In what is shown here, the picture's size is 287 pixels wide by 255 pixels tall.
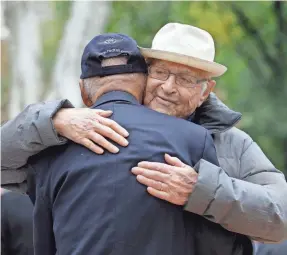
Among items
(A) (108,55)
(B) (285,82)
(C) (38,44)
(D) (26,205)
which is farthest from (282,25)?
(A) (108,55)

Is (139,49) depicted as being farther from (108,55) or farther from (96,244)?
(96,244)

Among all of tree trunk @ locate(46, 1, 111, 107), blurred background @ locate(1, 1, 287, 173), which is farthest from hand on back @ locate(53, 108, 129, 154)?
tree trunk @ locate(46, 1, 111, 107)

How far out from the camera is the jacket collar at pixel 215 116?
9.68 ft

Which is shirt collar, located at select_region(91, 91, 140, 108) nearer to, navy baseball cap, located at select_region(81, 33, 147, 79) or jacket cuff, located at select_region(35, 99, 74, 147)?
navy baseball cap, located at select_region(81, 33, 147, 79)

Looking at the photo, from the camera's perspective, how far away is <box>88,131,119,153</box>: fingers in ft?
8.66

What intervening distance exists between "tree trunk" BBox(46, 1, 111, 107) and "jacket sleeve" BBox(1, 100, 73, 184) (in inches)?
348

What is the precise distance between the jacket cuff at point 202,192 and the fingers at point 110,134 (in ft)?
0.94

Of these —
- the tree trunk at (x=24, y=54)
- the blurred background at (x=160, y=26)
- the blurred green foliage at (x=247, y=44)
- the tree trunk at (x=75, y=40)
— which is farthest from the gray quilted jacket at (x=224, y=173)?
the blurred green foliage at (x=247, y=44)

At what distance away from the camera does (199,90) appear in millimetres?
3027

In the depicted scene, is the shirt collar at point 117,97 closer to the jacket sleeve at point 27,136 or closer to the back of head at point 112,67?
the back of head at point 112,67

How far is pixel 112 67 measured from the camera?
276 centimetres

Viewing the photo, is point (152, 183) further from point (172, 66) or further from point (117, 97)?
point (172, 66)

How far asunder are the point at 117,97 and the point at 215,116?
0.47 m

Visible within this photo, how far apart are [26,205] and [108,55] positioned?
5.25 feet
